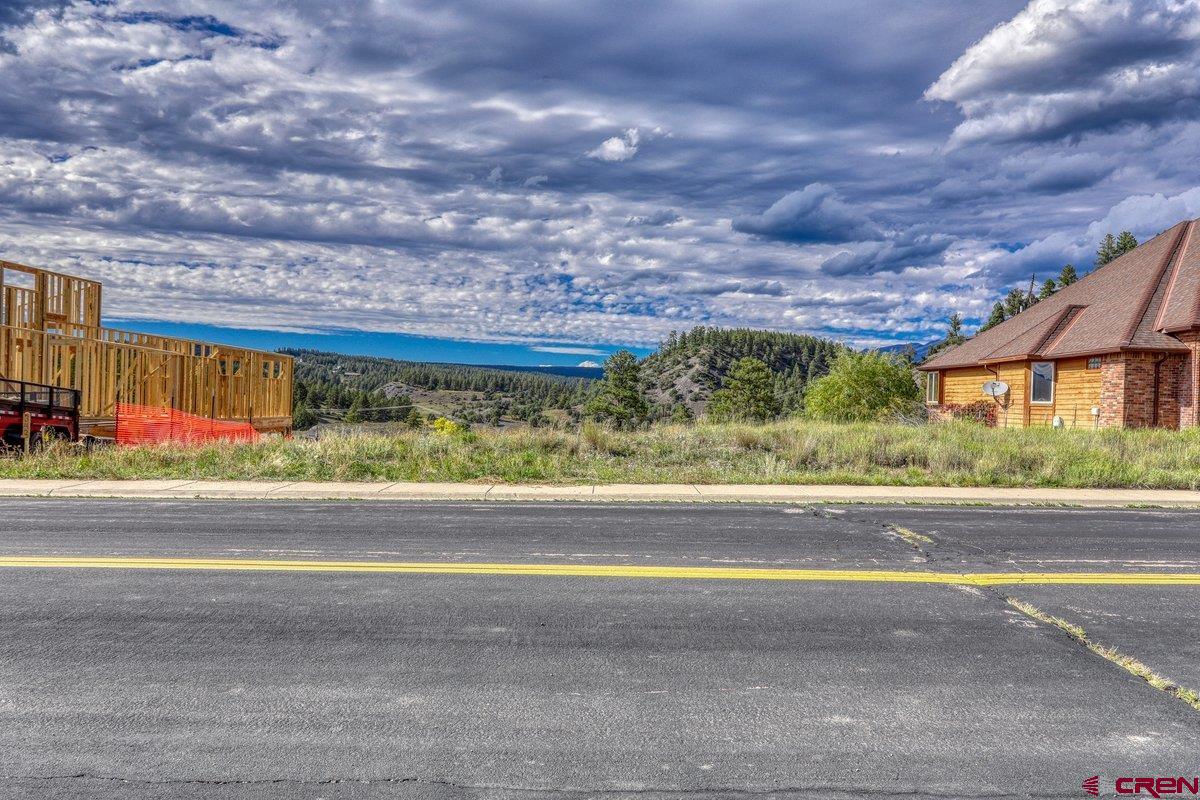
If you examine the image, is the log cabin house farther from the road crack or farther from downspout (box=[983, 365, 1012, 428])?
the road crack

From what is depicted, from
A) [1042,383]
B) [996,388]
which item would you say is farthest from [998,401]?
[1042,383]

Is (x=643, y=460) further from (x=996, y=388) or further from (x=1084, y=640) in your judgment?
(x=996, y=388)

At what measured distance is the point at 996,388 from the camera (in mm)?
33531

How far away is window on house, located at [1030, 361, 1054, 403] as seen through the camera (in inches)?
1251

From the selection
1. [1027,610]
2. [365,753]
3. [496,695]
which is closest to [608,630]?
[496,695]

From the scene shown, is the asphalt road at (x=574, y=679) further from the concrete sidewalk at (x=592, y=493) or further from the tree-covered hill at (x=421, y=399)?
the tree-covered hill at (x=421, y=399)

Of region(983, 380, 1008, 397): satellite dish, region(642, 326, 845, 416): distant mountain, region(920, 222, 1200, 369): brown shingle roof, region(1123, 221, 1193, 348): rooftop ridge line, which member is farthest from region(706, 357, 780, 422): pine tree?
region(1123, 221, 1193, 348): rooftop ridge line

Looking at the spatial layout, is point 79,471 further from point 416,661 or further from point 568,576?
point 416,661

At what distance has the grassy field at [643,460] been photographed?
14.0 meters

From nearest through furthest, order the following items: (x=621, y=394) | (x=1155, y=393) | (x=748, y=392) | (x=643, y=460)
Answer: (x=643, y=460)
(x=1155, y=393)
(x=748, y=392)
(x=621, y=394)

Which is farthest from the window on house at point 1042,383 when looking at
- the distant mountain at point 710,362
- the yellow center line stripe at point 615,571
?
the distant mountain at point 710,362

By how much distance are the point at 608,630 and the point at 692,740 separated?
1.62 metres

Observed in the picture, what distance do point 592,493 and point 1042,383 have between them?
26110 mm

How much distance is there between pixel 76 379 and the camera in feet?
76.3
